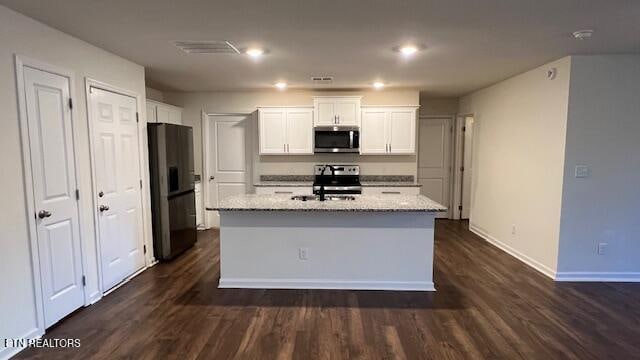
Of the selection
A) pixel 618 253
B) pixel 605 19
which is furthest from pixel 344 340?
pixel 618 253

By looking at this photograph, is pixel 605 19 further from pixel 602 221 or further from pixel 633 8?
pixel 602 221

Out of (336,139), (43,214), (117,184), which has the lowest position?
(43,214)


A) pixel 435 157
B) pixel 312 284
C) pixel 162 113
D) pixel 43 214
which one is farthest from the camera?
pixel 435 157

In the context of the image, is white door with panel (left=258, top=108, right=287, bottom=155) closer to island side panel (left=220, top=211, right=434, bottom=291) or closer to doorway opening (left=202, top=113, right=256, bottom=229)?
doorway opening (left=202, top=113, right=256, bottom=229)

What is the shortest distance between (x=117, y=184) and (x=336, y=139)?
124 inches

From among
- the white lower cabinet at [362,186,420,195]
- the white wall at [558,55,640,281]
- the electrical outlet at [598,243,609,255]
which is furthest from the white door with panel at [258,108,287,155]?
the electrical outlet at [598,243,609,255]

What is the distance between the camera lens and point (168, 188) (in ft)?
14.0

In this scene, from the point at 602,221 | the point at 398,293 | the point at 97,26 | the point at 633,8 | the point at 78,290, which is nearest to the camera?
the point at 633,8

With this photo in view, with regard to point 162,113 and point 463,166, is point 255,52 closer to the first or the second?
point 162,113

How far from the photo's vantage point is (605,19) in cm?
248

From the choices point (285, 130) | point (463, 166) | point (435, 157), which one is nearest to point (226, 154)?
point (285, 130)

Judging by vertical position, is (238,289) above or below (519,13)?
below

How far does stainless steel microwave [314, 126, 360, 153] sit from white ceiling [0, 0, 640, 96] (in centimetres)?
134

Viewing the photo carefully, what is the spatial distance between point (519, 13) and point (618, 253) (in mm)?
2932
